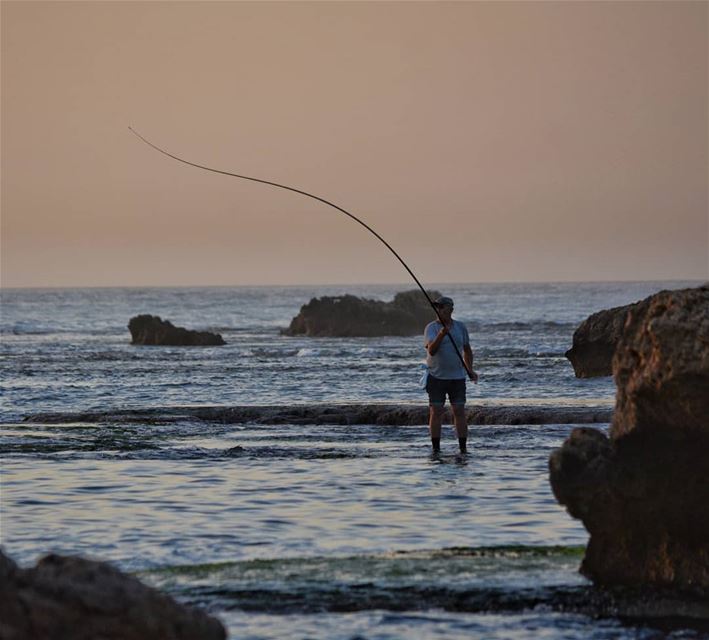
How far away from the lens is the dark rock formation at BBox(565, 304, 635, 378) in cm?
3081

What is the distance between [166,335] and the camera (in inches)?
2242

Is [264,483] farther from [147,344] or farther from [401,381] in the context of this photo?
[147,344]

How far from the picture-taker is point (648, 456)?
901 centimetres

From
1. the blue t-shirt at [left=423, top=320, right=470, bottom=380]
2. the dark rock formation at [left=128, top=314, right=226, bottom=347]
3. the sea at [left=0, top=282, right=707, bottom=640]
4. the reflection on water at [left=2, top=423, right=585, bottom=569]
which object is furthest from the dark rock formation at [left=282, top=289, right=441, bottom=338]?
the blue t-shirt at [left=423, top=320, right=470, bottom=380]

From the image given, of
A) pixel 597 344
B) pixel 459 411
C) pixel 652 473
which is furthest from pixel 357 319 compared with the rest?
pixel 652 473

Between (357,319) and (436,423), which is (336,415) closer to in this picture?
(436,423)

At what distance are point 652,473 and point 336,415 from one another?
43.7ft

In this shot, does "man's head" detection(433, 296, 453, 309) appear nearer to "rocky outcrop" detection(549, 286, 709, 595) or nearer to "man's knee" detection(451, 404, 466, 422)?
"man's knee" detection(451, 404, 466, 422)

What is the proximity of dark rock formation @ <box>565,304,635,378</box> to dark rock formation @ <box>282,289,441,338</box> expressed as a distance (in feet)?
114

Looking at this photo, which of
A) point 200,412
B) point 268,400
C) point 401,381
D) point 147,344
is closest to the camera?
point 200,412

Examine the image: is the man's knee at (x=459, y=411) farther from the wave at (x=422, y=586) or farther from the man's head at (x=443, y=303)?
the wave at (x=422, y=586)

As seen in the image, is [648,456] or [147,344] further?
[147,344]

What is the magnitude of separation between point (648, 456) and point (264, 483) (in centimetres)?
588

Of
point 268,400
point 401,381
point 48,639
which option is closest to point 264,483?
point 48,639
